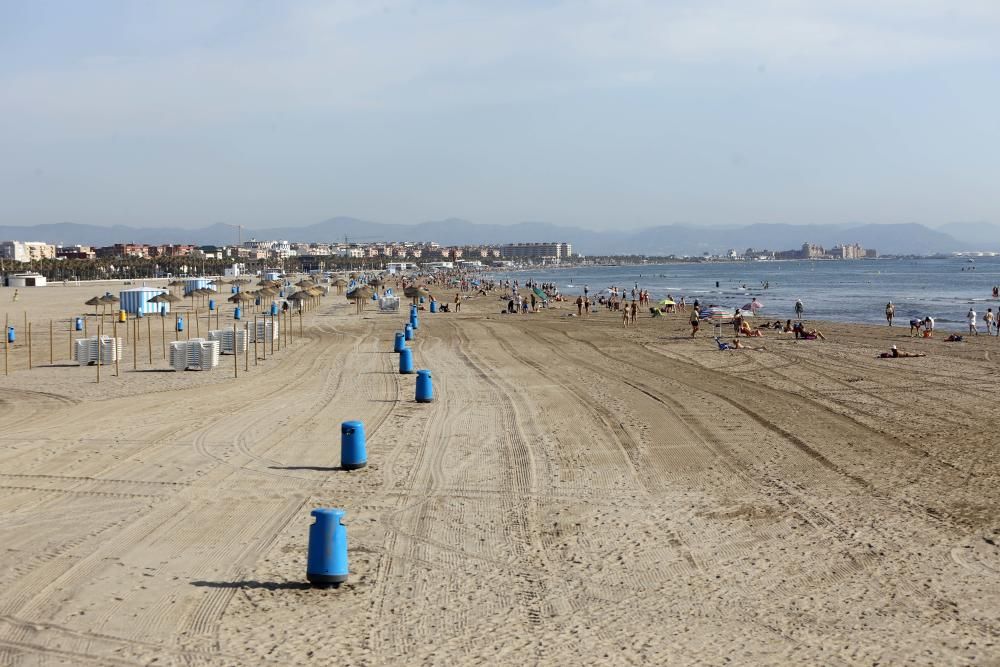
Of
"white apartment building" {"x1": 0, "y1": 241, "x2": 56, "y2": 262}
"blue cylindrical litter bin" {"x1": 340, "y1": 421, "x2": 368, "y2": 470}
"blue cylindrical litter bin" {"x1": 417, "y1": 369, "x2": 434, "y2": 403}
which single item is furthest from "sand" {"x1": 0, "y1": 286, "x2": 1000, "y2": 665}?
"white apartment building" {"x1": 0, "y1": 241, "x2": 56, "y2": 262}

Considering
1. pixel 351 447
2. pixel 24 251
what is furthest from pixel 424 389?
pixel 24 251

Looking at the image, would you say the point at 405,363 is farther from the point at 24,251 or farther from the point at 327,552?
the point at 24,251

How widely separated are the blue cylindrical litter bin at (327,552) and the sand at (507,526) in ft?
0.54

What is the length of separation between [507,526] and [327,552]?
2.10m

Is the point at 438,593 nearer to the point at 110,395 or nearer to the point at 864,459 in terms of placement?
the point at 864,459

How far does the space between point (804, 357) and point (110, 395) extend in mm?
16593

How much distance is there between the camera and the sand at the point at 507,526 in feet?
18.9

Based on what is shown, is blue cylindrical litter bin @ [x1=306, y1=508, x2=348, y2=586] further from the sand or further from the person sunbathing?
the person sunbathing

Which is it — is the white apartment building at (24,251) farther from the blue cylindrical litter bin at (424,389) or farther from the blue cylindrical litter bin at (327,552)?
the blue cylindrical litter bin at (327,552)

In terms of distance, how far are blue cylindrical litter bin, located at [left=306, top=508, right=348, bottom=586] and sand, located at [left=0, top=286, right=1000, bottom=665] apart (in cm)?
16

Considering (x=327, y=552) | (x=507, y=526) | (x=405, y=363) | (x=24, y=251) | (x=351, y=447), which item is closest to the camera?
(x=327, y=552)

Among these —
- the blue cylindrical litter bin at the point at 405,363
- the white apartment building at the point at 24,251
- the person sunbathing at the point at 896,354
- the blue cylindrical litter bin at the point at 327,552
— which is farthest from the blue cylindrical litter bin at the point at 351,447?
the white apartment building at the point at 24,251

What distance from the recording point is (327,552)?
256 inches

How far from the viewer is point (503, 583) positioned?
671cm
